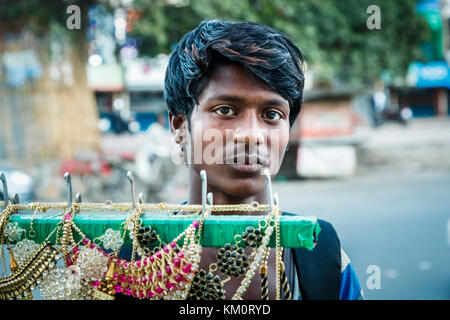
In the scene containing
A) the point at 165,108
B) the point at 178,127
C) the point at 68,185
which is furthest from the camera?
the point at 165,108

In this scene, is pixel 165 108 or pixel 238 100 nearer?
pixel 238 100

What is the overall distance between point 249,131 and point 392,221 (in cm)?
794

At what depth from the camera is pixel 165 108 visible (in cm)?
1080

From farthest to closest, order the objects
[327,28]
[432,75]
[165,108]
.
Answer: [432,75]
[327,28]
[165,108]

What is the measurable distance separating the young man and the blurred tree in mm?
7674

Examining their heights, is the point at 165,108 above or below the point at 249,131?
below

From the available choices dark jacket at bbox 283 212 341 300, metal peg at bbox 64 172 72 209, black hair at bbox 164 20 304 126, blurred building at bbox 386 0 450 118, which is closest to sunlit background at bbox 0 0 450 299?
dark jacket at bbox 283 212 341 300

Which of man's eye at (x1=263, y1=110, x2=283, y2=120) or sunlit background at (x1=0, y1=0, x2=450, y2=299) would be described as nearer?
man's eye at (x1=263, y1=110, x2=283, y2=120)

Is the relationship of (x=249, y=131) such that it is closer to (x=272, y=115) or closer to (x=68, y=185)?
(x=272, y=115)

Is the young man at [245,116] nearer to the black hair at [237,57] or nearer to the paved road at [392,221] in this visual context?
the black hair at [237,57]

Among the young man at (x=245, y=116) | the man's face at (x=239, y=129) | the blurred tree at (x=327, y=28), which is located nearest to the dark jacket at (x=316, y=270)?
the young man at (x=245, y=116)

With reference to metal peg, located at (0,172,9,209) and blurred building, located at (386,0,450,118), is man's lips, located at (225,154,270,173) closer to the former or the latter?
metal peg, located at (0,172,9,209)

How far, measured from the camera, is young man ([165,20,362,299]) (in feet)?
3.96

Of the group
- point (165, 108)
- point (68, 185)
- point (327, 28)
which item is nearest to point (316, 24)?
point (327, 28)
